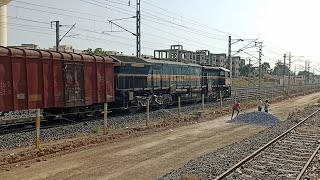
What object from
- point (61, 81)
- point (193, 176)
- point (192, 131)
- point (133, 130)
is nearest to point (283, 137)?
point (192, 131)

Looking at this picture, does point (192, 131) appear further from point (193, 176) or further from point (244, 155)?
point (193, 176)

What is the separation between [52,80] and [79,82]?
2.14m

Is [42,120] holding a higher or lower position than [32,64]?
lower

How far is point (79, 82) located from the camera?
19984 mm

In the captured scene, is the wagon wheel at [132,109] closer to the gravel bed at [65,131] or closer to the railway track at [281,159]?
the gravel bed at [65,131]

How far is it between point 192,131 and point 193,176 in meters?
9.13

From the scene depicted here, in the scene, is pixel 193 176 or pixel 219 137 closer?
pixel 193 176

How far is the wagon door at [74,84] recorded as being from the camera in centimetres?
1903

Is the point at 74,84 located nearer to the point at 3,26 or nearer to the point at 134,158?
the point at 134,158

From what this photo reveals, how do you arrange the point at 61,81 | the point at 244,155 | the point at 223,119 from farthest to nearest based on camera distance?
the point at 223,119
the point at 61,81
the point at 244,155

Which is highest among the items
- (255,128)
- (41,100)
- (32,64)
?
(32,64)

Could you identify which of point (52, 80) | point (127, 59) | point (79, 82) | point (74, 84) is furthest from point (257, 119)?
point (52, 80)

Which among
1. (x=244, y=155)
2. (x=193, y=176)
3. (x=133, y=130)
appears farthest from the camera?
(x=133, y=130)

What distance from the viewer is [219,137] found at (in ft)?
55.0
